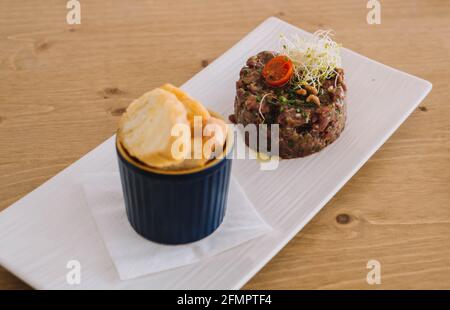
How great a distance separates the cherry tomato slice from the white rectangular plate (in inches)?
9.2

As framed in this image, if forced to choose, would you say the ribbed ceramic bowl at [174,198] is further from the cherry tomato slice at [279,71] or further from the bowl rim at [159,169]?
the cherry tomato slice at [279,71]

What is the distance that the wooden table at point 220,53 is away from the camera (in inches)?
68.1

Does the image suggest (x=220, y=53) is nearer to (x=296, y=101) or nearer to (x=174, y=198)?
(x=296, y=101)

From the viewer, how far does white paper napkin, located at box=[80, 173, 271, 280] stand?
160 cm

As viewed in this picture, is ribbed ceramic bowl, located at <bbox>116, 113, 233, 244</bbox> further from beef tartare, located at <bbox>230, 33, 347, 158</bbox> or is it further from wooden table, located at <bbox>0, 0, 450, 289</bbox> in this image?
beef tartare, located at <bbox>230, 33, 347, 158</bbox>

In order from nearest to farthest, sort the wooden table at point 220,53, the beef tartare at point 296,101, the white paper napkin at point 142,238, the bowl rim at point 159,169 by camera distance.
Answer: the bowl rim at point 159,169
the white paper napkin at point 142,238
the wooden table at point 220,53
the beef tartare at point 296,101

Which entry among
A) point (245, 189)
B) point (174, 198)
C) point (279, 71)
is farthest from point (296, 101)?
point (174, 198)

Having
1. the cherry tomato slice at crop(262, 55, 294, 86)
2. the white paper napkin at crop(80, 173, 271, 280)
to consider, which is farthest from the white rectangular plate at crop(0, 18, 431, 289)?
the cherry tomato slice at crop(262, 55, 294, 86)

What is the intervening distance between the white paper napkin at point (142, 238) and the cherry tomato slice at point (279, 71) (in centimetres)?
39

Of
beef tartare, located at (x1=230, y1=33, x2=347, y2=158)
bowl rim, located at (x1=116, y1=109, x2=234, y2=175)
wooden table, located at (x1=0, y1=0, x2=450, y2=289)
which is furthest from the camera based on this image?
beef tartare, located at (x1=230, y1=33, x2=347, y2=158)

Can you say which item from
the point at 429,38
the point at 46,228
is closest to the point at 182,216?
the point at 46,228

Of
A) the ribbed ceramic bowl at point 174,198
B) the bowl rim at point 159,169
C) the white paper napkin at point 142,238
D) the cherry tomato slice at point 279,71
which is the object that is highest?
the cherry tomato slice at point 279,71

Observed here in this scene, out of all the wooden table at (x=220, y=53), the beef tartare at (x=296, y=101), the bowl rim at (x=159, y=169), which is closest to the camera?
the bowl rim at (x=159, y=169)

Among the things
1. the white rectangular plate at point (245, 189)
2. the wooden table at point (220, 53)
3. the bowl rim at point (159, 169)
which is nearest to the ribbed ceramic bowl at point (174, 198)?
the bowl rim at point (159, 169)
